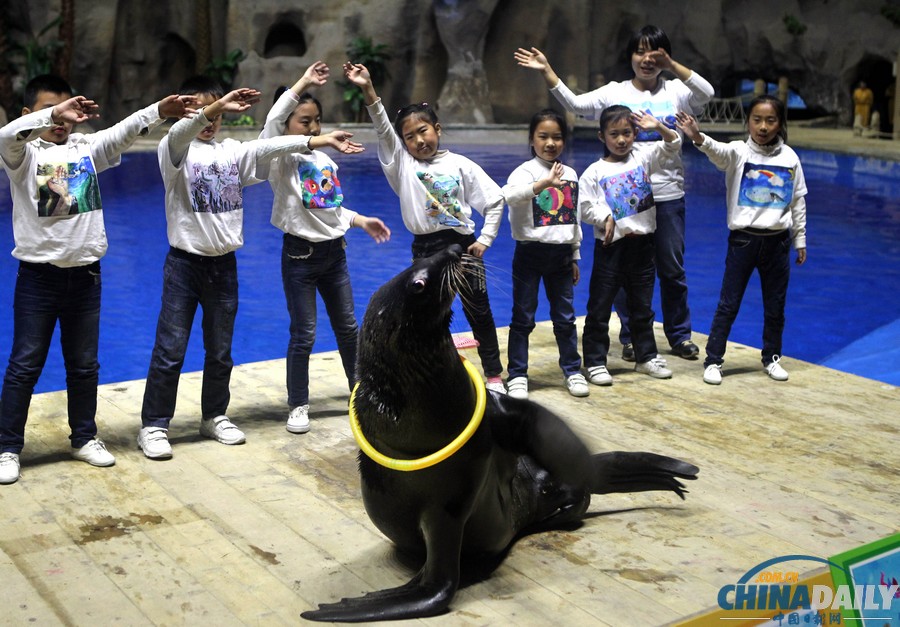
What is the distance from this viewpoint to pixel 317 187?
3.85 m

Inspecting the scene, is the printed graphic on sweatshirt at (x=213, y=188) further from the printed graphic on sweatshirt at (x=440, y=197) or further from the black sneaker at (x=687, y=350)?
the black sneaker at (x=687, y=350)

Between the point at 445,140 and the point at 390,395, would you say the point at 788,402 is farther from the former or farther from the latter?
the point at 445,140

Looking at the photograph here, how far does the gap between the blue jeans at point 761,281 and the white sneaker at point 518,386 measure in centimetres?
90

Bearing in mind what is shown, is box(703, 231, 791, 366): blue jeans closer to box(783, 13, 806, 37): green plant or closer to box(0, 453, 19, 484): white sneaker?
box(0, 453, 19, 484): white sneaker

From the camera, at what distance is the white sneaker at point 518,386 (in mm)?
4262

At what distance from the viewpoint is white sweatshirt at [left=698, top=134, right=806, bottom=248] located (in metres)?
4.45

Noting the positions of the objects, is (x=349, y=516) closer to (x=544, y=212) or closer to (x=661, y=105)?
(x=544, y=212)

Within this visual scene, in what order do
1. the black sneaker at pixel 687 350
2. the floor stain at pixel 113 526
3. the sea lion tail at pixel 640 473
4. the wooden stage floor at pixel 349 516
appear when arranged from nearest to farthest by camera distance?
1. the wooden stage floor at pixel 349 516
2. the floor stain at pixel 113 526
3. the sea lion tail at pixel 640 473
4. the black sneaker at pixel 687 350

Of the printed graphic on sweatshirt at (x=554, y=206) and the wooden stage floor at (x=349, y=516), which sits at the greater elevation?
the printed graphic on sweatshirt at (x=554, y=206)

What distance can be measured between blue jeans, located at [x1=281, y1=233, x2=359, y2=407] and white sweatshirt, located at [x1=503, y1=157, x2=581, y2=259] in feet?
2.67

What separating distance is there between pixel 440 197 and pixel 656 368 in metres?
1.35

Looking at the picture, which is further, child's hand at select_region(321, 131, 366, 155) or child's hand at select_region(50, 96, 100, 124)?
child's hand at select_region(321, 131, 366, 155)

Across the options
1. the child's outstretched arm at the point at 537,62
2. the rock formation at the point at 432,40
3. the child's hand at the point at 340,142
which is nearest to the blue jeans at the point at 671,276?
the child's outstretched arm at the point at 537,62

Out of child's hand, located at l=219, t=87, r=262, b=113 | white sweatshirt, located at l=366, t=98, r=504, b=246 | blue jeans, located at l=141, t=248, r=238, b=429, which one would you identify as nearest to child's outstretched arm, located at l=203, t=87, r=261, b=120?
child's hand, located at l=219, t=87, r=262, b=113
